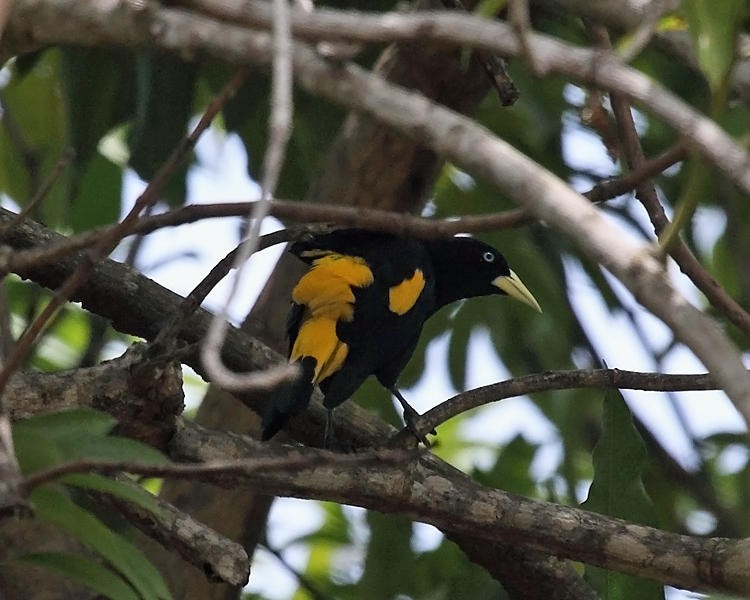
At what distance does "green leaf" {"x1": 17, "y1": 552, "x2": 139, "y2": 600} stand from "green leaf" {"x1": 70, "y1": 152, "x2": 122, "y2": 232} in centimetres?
203

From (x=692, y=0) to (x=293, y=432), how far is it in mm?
1980

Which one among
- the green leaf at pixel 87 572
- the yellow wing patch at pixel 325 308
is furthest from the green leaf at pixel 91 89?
the green leaf at pixel 87 572

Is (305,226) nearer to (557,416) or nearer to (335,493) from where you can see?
(335,493)

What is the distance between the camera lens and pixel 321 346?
315 centimetres

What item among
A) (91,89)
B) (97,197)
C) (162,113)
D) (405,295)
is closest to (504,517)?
(405,295)

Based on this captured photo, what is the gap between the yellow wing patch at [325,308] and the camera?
3.12 metres

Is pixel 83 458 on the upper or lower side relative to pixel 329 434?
lower

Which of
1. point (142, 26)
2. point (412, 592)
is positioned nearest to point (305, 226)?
point (142, 26)

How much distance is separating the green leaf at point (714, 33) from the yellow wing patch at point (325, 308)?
6.15ft

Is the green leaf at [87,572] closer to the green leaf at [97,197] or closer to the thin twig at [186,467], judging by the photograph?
the thin twig at [186,467]

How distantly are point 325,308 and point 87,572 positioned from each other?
1582 millimetres

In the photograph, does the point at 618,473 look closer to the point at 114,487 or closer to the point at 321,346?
the point at 321,346

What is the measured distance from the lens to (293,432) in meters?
3.09

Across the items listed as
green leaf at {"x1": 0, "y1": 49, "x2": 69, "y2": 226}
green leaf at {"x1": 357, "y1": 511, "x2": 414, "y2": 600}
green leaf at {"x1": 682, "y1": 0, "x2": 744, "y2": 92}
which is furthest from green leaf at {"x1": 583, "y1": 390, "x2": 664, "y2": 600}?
green leaf at {"x1": 0, "y1": 49, "x2": 69, "y2": 226}
